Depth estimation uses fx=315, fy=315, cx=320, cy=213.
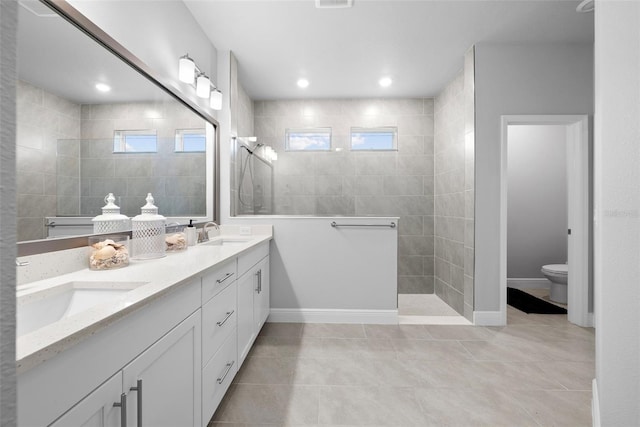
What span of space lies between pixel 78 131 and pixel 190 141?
1.20 metres

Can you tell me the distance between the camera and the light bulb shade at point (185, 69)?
2.37 m

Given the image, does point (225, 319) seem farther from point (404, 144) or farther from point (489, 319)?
point (404, 144)

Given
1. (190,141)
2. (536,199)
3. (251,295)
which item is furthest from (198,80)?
(536,199)

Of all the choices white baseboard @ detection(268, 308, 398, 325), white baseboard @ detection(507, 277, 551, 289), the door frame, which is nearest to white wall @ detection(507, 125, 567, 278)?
white baseboard @ detection(507, 277, 551, 289)

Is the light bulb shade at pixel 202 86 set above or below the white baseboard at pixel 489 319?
above

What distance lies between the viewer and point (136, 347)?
3.01ft

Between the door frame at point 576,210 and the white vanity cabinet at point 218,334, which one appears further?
the door frame at point 576,210

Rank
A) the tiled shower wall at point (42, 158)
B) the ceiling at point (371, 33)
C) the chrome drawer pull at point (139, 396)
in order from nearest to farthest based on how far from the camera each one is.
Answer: the chrome drawer pull at point (139, 396) < the tiled shower wall at point (42, 158) < the ceiling at point (371, 33)

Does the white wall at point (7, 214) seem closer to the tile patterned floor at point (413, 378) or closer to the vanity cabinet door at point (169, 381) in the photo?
the vanity cabinet door at point (169, 381)

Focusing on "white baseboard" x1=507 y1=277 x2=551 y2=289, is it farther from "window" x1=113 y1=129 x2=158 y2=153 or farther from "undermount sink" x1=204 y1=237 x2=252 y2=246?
"window" x1=113 y1=129 x2=158 y2=153

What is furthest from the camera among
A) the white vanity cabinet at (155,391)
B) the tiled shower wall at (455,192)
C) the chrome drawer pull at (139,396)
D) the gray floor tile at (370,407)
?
the tiled shower wall at (455,192)

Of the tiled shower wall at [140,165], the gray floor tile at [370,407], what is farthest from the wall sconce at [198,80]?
the gray floor tile at [370,407]

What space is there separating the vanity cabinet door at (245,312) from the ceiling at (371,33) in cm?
212

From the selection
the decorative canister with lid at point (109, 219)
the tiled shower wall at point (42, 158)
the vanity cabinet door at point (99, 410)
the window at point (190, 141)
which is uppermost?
the window at point (190, 141)
